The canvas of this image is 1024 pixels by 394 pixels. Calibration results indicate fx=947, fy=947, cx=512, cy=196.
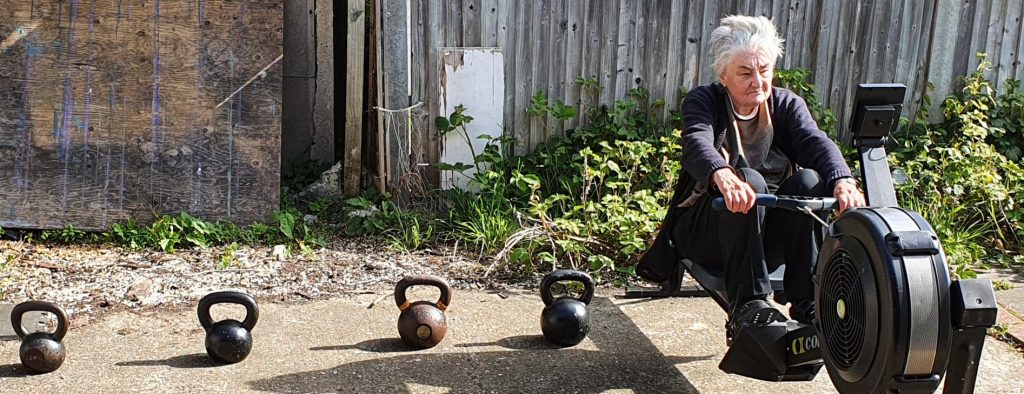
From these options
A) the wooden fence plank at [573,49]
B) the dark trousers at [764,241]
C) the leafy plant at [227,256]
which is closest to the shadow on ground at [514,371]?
the dark trousers at [764,241]

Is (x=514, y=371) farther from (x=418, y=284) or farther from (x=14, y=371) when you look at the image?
(x=14, y=371)

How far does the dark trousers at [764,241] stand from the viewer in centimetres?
323

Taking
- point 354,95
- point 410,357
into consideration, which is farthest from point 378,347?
point 354,95

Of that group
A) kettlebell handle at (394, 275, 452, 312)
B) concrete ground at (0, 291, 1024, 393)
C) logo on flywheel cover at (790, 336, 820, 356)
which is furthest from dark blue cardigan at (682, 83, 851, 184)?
kettlebell handle at (394, 275, 452, 312)

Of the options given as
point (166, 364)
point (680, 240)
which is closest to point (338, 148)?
point (166, 364)

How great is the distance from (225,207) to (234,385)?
87.9 inches

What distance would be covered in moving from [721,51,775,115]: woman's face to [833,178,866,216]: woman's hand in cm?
47

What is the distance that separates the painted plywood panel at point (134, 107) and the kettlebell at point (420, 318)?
2.05 meters

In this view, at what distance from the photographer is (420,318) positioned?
378 cm

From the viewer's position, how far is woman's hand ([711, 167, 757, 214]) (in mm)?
3041

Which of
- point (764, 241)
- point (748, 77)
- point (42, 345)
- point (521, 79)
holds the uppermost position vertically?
point (748, 77)

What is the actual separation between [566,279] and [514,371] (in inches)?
17.8

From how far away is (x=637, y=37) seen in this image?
19.3 feet

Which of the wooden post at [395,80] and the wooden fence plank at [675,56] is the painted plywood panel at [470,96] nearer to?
the wooden post at [395,80]
